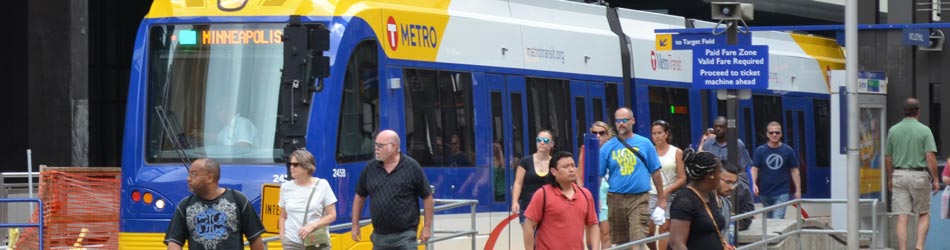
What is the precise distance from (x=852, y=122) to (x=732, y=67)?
1.19 m

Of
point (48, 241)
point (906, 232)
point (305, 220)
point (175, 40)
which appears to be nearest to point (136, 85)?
point (175, 40)

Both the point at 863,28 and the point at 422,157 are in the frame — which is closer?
the point at 422,157

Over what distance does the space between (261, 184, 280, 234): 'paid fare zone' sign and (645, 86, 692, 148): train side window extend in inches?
278

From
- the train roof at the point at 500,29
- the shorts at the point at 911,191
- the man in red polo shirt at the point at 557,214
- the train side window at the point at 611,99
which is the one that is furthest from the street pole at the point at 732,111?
the man in red polo shirt at the point at 557,214

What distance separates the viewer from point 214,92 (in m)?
15.5

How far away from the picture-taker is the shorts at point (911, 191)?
17.1 m

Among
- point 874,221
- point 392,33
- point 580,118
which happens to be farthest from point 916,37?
point 392,33

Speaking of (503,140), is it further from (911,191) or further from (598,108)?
(911,191)

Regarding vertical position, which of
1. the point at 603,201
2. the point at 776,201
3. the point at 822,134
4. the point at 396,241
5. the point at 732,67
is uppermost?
the point at 732,67

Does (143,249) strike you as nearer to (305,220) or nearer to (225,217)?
(305,220)

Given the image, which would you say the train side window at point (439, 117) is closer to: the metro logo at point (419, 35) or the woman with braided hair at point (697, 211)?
the metro logo at point (419, 35)

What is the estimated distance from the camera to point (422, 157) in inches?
640

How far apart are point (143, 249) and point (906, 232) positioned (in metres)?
7.05

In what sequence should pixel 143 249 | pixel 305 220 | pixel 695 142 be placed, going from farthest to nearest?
pixel 695 142 → pixel 143 249 → pixel 305 220
